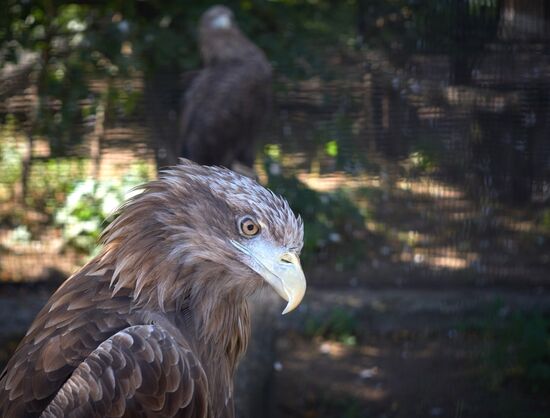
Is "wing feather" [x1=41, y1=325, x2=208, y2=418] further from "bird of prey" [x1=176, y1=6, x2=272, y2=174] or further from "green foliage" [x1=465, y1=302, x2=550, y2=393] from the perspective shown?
"bird of prey" [x1=176, y1=6, x2=272, y2=174]

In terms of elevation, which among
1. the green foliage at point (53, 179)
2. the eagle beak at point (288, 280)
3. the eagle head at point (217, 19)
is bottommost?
the green foliage at point (53, 179)

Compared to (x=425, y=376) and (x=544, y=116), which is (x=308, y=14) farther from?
(x=425, y=376)

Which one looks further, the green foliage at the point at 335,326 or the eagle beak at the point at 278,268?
the green foliage at the point at 335,326

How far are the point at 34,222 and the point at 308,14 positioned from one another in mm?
2374

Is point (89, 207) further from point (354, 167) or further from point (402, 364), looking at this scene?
point (402, 364)

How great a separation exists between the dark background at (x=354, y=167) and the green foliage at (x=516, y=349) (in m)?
0.01

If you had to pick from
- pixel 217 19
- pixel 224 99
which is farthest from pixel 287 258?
pixel 217 19

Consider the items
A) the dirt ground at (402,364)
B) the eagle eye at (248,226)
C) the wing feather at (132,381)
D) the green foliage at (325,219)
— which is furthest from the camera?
the green foliage at (325,219)

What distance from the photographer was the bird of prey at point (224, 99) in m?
5.12

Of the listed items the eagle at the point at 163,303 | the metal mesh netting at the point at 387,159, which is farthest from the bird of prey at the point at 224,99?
the eagle at the point at 163,303

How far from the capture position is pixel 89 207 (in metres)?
5.42

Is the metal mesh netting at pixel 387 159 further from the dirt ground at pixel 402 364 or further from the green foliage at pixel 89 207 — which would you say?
the dirt ground at pixel 402 364

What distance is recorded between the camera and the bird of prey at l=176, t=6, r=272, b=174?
512 centimetres

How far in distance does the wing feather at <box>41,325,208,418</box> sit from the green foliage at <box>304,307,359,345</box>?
3.16 m
